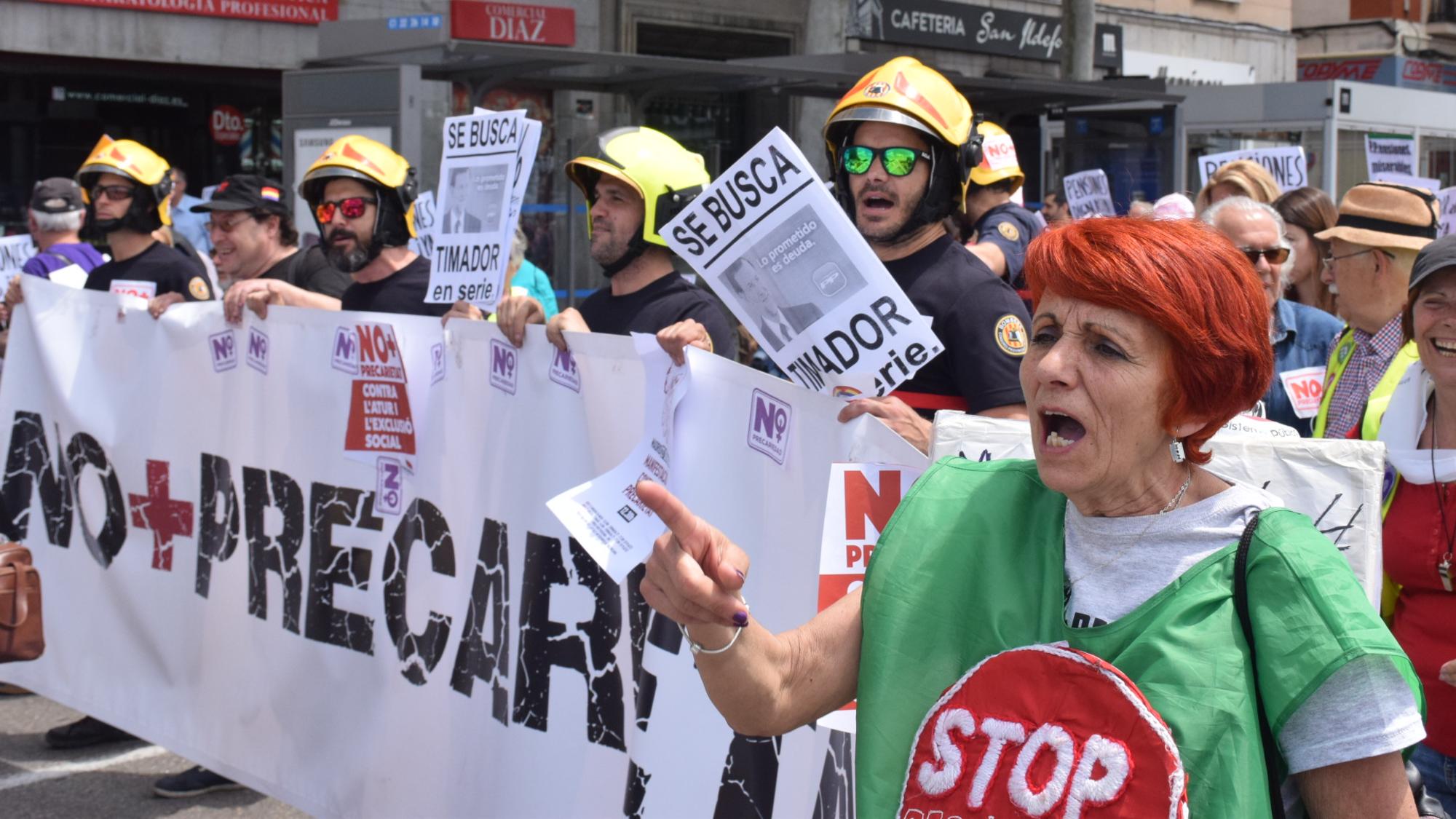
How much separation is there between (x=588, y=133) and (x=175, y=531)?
963 centimetres

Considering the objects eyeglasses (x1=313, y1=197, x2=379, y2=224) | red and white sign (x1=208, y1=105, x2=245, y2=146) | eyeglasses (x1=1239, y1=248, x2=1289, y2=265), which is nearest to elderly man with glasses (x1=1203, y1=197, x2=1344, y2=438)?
eyeglasses (x1=1239, y1=248, x2=1289, y2=265)

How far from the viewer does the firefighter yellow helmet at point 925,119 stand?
11.5 feet

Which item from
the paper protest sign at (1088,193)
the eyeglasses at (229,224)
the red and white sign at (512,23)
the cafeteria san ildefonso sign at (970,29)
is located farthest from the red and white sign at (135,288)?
the cafeteria san ildefonso sign at (970,29)

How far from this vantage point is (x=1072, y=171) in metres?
14.5

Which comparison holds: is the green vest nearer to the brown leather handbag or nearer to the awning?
the brown leather handbag

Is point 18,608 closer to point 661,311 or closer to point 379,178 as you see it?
point 661,311

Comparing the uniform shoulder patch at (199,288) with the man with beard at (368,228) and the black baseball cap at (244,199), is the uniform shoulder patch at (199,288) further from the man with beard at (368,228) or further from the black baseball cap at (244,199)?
the man with beard at (368,228)

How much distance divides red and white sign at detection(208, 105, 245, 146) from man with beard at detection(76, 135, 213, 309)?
28.7 ft

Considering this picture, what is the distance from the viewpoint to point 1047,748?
1820mm

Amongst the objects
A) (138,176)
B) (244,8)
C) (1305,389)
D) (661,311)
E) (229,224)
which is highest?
(244,8)

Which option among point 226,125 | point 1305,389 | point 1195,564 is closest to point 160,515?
point 1305,389

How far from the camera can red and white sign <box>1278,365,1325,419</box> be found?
4.33 metres

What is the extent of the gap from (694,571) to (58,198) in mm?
7312

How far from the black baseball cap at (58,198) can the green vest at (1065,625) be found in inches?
285
